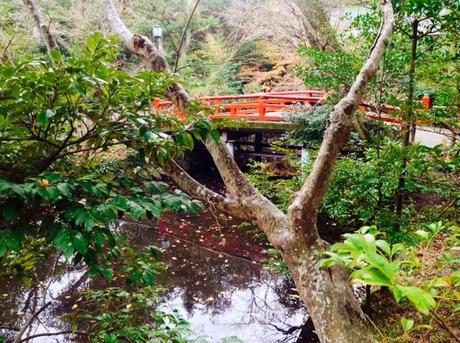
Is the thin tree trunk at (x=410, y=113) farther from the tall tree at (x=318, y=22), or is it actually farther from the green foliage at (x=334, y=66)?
the tall tree at (x=318, y=22)

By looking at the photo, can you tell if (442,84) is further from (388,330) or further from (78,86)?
(78,86)

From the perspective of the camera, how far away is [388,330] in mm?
3240

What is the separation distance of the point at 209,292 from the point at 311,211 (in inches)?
124

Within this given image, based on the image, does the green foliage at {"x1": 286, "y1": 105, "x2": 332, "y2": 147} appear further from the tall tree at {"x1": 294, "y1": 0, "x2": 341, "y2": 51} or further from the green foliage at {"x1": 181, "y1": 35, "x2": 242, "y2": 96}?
the green foliage at {"x1": 181, "y1": 35, "x2": 242, "y2": 96}

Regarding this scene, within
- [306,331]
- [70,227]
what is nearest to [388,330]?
[306,331]

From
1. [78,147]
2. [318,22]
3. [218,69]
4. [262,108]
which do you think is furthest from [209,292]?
[218,69]

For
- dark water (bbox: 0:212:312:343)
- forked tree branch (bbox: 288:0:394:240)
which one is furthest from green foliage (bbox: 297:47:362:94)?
dark water (bbox: 0:212:312:343)

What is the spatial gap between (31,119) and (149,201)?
1.89 ft

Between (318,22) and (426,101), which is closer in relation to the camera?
(426,101)

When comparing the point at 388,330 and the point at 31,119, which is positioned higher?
the point at 31,119

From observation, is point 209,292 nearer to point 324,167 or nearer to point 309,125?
point 324,167

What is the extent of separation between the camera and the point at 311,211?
9.03 feet

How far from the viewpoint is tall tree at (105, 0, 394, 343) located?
2.54 meters

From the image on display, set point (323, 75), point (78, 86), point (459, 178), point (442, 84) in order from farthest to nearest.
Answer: point (323, 75) < point (442, 84) < point (459, 178) < point (78, 86)
